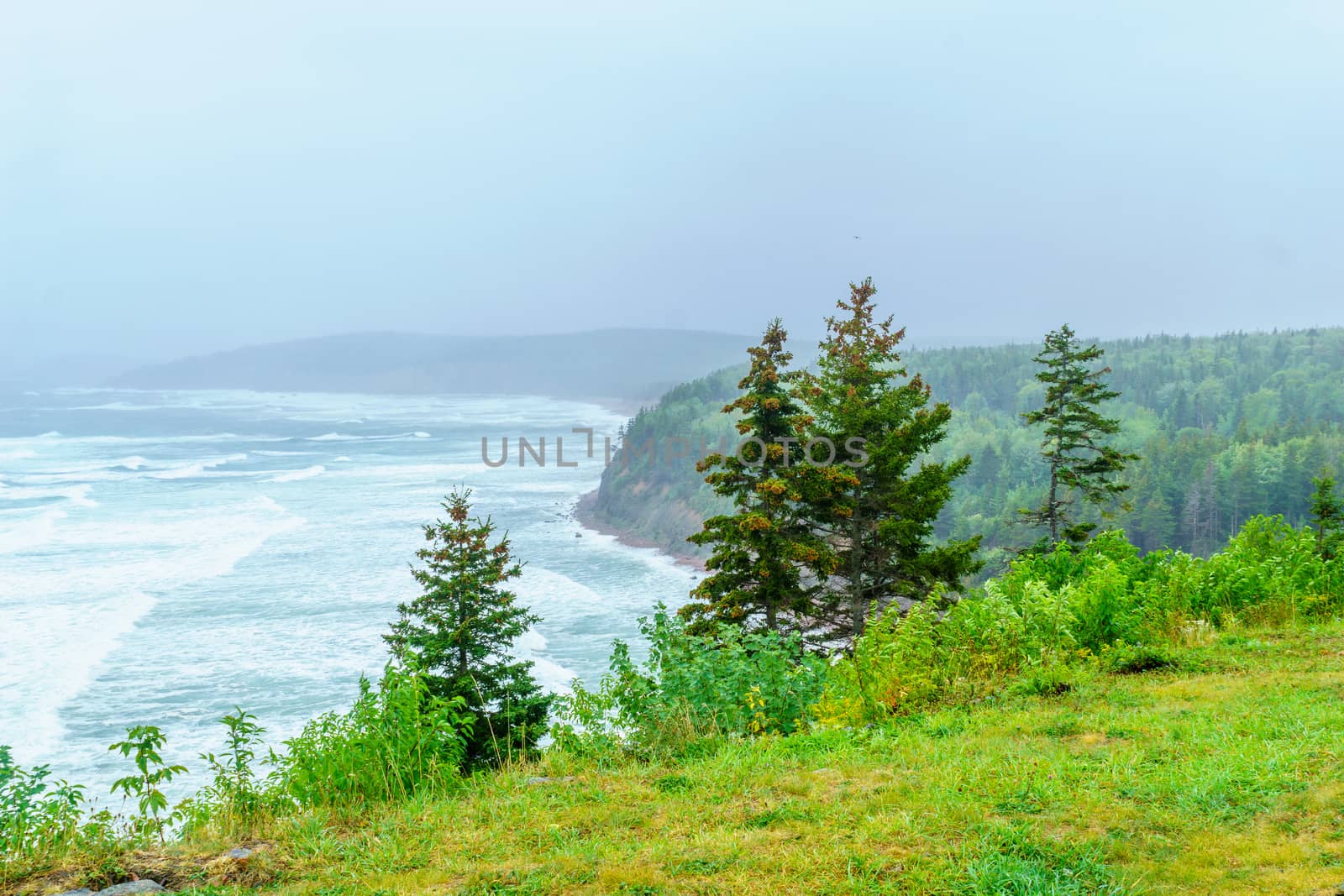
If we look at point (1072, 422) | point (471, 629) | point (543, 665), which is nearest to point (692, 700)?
point (471, 629)

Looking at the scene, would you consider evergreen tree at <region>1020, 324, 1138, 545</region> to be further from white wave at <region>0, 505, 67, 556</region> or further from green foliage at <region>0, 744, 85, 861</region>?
white wave at <region>0, 505, 67, 556</region>

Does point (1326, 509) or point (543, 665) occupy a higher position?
point (1326, 509)

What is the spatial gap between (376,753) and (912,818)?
4.07 metres

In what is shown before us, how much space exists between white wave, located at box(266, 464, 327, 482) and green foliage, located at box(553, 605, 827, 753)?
379 feet

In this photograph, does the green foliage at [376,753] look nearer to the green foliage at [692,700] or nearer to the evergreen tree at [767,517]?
the green foliage at [692,700]

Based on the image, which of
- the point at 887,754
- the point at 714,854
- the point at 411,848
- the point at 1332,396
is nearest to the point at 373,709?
the point at 411,848

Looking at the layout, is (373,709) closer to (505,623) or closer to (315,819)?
(315,819)

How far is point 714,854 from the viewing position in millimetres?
5066

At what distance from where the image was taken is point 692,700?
8.40 meters

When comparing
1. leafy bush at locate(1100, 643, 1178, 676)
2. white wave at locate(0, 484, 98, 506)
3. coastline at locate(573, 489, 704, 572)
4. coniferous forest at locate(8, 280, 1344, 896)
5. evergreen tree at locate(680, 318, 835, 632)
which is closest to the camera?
coniferous forest at locate(8, 280, 1344, 896)

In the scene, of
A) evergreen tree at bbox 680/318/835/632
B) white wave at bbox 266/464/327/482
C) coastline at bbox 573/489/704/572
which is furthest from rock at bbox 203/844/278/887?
white wave at bbox 266/464/327/482

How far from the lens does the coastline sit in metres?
82.5

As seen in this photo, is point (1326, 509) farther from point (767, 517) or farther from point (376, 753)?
point (376, 753)

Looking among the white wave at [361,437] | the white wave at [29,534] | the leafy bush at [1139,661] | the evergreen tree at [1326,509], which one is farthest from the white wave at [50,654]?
the white wave at [361,437]
